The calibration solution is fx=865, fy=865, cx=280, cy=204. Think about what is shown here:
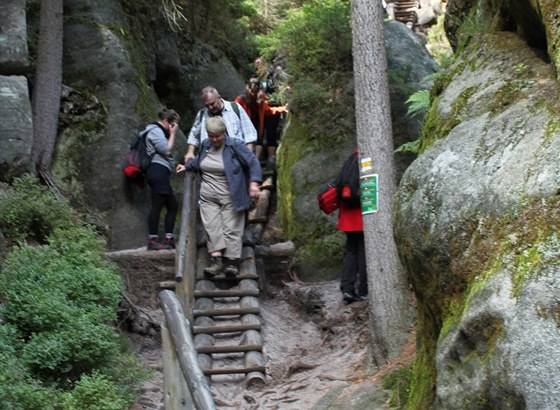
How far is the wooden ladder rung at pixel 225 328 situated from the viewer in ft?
32.4

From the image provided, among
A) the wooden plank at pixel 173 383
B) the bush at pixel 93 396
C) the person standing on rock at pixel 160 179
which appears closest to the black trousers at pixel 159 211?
the person standing on rock at pixel 160 179

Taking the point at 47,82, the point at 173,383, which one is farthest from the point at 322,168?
the point at 173,383

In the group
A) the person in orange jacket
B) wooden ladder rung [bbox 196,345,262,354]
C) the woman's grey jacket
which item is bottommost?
wooden ladder rung [bbox 196,345,262,354]

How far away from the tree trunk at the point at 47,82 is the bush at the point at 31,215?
10.4 feet

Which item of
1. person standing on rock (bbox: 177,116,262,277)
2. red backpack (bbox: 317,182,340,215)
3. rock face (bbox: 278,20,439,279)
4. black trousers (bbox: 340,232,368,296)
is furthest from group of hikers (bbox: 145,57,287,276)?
rock face (bbox: 278,20,439,279)

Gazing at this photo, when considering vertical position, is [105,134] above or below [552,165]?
above

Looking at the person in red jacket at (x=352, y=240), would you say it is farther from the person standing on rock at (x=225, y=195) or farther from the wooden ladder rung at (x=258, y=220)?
the wooden ladder rung at (x=258, y=220)

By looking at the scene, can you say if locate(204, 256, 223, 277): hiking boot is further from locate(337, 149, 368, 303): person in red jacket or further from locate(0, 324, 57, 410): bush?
locate(0, 324, 57, 410): bush

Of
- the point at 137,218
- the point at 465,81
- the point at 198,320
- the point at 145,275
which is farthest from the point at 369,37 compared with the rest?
the point at 137,218

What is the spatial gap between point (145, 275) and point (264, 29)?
58.4 ft

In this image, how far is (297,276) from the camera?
12680 mm

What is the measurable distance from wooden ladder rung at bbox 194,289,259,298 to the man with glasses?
192cm

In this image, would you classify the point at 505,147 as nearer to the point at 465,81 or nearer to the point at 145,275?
the point at 465,81

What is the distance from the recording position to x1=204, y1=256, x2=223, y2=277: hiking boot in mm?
10805
